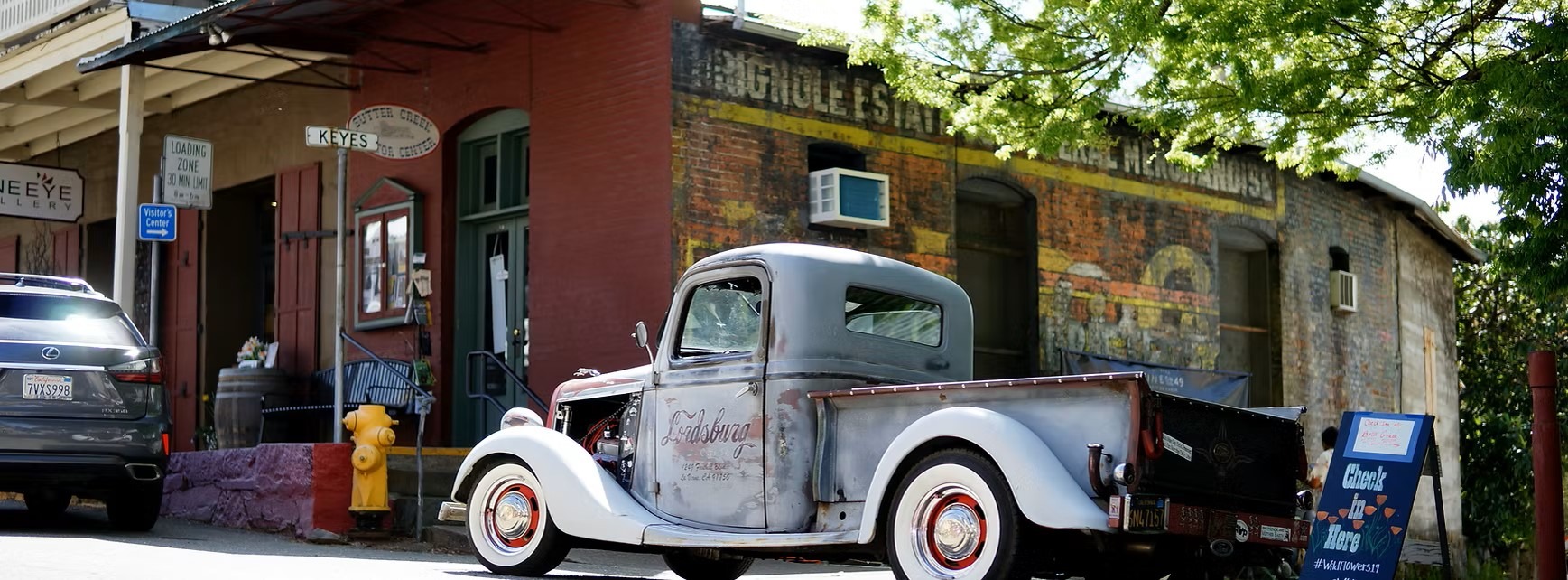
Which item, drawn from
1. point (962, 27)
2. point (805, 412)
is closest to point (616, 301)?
point (962, 27)

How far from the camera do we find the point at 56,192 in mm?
19969

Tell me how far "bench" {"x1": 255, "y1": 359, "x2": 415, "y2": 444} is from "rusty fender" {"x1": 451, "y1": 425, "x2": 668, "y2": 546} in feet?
17.4

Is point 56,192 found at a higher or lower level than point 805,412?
higher

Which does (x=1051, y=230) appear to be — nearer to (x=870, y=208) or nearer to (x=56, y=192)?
(x=870, y=208)

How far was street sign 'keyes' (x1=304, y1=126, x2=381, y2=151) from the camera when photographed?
12.7 meters

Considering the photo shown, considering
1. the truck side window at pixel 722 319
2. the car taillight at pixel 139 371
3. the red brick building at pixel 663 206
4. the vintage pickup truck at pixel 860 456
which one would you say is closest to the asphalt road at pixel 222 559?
the vintage pickup truck at pixel 860 456

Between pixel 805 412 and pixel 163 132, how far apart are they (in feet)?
46.6

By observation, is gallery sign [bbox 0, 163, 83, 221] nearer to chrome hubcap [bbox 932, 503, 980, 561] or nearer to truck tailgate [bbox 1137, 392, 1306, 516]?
chrome hubcap [bbox 932, 503, 980, 561]

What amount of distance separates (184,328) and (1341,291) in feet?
43.9

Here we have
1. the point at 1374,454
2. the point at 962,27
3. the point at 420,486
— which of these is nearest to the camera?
the point at 1374,454

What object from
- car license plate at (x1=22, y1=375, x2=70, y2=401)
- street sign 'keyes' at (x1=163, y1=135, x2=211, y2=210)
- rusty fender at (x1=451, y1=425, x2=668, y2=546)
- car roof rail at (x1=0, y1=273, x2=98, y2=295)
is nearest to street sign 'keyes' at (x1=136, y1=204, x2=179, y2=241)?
street sign 'keyes' at (x1=163, y1=135, x2=211, y2=210)

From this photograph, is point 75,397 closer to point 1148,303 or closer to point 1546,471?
point 1546,471

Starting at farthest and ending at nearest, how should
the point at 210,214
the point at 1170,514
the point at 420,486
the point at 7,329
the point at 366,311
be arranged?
the point at 210,214, the point at 366,311, the point at 420,486, the point at 7,329, the point at 1170,514

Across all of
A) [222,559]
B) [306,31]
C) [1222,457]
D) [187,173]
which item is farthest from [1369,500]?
[187,173]
